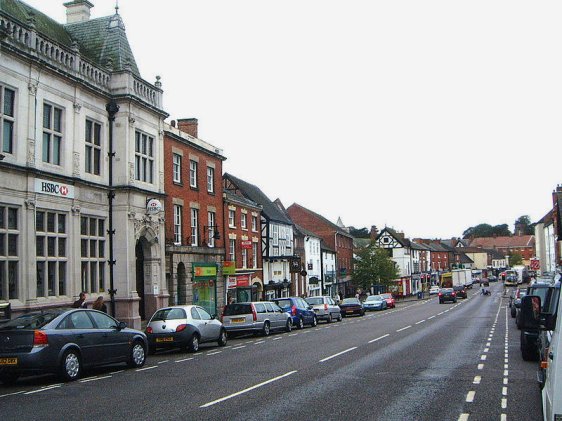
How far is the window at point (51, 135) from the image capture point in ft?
76.3

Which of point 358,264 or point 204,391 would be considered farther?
point 358,264

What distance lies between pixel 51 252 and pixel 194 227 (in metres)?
12.4

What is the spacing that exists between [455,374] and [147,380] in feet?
22.0

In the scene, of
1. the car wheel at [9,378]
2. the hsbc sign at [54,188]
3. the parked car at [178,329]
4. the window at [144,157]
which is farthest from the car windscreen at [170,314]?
the window at [144,157]

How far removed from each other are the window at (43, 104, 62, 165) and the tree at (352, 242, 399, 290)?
5740 centimetres

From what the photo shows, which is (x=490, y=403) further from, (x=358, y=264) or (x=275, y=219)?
(x=358, y=264)

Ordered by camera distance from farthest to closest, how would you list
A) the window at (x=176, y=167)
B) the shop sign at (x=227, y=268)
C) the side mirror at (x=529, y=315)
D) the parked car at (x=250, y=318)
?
the shop sign at (x=227, y=268) < the window at (x=176, y=167) < the parked car at (x=250, y=318) < the side mirror at (x=529, y=315)

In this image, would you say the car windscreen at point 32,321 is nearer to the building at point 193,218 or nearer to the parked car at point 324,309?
the building at point 193,218

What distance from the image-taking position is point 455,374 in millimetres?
14086

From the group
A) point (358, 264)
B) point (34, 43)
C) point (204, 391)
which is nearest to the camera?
point (204, 391)

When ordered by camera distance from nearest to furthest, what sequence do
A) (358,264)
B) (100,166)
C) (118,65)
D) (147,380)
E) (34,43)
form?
(147,380) → (34,43) → (100,166) → (118,65) → (358,264)

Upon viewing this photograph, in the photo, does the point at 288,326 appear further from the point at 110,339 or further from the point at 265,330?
the point at 110,339

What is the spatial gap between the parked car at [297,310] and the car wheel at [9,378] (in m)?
19.0

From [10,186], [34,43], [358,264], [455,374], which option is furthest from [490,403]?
[358,264]
